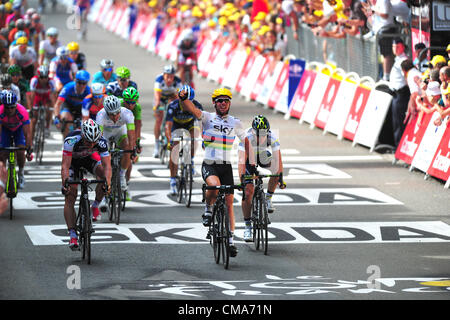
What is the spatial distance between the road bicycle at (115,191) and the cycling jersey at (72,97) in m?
3.88

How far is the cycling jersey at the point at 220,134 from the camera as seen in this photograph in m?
14.9

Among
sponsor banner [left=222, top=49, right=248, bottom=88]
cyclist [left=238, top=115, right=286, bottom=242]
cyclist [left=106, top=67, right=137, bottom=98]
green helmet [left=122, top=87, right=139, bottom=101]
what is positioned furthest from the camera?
sponsor banner [left=222, top=49, right=248, bottom=88]

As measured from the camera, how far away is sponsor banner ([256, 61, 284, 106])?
3138 centimetres

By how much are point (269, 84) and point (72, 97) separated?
11.5m

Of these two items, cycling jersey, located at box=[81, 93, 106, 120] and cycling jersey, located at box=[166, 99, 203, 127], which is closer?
cycling jersey, located at box=[81, 93, 106, 120]

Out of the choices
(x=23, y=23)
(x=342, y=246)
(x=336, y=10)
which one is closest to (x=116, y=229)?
(x=342, y=246)

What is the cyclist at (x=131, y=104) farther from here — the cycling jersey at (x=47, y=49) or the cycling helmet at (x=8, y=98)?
the cycling jersey at (x=47, y=49)

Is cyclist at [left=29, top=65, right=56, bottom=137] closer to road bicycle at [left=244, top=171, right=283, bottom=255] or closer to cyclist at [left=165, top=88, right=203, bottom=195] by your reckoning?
cyclist at [left=165, top=88, right=203, bottom=195]

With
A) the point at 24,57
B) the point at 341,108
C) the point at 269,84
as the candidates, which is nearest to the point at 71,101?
the point at 341,108

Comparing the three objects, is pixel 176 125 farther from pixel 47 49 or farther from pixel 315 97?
pixel 47 49

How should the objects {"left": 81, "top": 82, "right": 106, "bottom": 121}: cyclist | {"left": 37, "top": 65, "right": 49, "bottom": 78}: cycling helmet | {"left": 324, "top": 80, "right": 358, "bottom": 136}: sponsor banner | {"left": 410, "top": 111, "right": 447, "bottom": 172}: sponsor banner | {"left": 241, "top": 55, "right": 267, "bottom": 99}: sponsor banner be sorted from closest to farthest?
{"left": 81, "top": 82, "right": 106, "bottom": 121}: cyclist < {"left": 410, "top": 111, "right": 447, "bottom": 172}: sponsor banner < {"left": 37, "top": 65, "right": 49, "bottom": 78}: cycling helmet < {"left": 324, "top": 80, "right": 358, "bottom": 136}: sponsor banner < {"left": 241, "top": 55, "right": 267, "bottom": 99}: sponsor banner

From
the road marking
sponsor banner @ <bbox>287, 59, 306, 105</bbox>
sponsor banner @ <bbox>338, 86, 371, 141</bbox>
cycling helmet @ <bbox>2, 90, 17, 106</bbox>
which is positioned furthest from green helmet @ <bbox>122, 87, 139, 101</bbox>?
sponsor banner @ <bbox>287, 59, 306, 105</bbox>

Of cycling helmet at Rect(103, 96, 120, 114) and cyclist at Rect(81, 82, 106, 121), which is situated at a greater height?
cycling helmet at Rect(103, 96, 120, 114)
